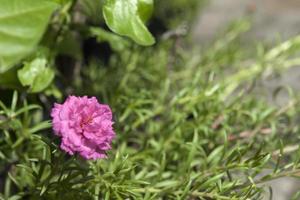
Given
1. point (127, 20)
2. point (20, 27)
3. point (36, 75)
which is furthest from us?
point (36, 75)

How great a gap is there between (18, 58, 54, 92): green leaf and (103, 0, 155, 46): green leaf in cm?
16

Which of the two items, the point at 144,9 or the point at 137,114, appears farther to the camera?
the point at 137,114

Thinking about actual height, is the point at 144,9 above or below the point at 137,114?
above

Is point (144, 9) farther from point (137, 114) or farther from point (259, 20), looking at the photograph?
point (259, 20)

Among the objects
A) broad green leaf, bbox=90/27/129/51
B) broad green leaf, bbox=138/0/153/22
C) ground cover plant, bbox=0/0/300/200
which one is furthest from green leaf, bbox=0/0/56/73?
broad green leaf, bbox=90/27/129/51

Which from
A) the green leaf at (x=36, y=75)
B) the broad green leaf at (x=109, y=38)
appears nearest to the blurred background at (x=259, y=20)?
the broad green leaf at (x=109, y=38)

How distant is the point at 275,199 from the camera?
1171 millimetres

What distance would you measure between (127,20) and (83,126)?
132 millimetres

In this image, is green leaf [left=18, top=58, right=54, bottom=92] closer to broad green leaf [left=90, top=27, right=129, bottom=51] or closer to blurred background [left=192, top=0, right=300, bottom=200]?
broad green leaf [left=90, top=27, right=129, bottom=51]

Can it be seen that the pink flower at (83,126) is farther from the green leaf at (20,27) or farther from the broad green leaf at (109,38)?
the broad green leaf at (109,38)

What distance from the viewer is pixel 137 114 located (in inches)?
34.0

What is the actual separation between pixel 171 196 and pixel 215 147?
0.16 meters

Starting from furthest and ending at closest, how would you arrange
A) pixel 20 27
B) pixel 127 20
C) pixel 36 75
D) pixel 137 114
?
pixel 137 114, pixel 36 75, pixel 127 20, pixel 20 27

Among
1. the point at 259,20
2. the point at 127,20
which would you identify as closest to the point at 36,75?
the point at 127,20
